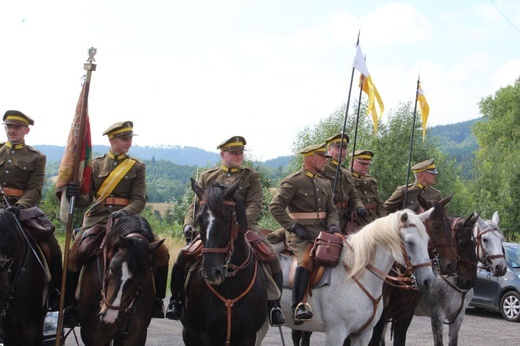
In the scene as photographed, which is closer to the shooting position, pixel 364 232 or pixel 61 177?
pixel 61 177

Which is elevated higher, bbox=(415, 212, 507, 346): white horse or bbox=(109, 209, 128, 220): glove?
bbox=(109, 209, 128, 220): glove

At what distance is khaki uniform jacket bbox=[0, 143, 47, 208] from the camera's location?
837 centimetres

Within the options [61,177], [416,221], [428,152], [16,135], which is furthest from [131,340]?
[428,152]

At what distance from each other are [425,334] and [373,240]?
23.7 feet

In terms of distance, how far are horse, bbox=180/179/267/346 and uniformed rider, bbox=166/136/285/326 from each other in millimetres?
242

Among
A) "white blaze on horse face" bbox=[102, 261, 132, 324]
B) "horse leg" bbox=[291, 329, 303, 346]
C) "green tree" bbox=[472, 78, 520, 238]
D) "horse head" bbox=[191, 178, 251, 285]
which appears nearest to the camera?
"white blaze on horse face" bbox=[102, 261, 132, 324]

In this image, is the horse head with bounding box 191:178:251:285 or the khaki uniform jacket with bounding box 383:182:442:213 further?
the khaki uniform jacket with bounding box 383:182:442:213

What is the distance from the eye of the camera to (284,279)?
9711 millimetres

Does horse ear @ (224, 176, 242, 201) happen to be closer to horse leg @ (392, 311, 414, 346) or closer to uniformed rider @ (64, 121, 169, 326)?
uniformed rider @ (64, 121, 169, 326)

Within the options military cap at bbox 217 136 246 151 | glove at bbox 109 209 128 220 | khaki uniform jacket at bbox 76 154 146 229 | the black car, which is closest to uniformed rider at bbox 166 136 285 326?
military cap at bbox 217 136 246 151

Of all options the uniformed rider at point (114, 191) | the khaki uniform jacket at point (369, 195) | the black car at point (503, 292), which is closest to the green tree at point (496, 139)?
the black car at point (503, 292)

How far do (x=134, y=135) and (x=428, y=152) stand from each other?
3332cm

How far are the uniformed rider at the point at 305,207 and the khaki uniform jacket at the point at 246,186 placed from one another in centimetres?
75

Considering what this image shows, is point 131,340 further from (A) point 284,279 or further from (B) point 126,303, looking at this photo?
(A) point 284,279
